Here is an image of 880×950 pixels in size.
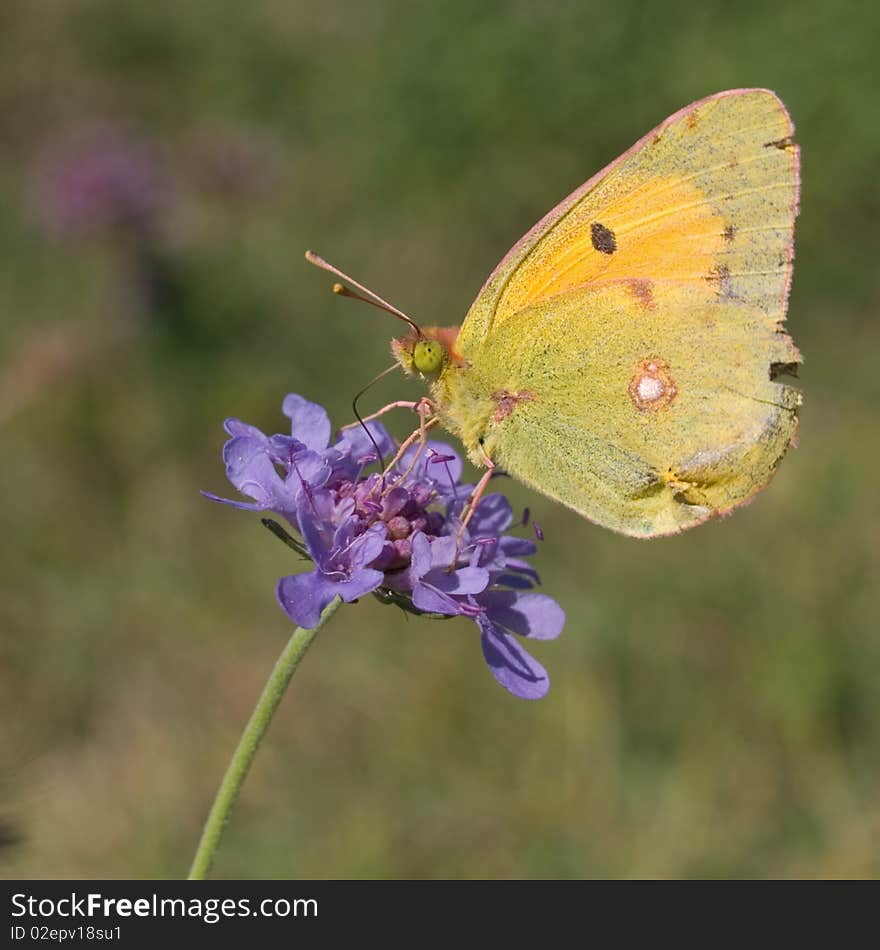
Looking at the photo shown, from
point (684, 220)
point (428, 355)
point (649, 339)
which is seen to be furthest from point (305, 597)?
point (684, 220)

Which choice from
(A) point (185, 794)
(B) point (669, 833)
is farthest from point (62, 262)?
(B) point (669, 833)

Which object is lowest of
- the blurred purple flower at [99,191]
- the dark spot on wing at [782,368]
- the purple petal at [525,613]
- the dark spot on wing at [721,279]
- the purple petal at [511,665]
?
the blurred purple flower at [99,191]

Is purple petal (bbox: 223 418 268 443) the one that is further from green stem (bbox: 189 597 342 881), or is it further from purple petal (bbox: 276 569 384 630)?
green stem (bbox: 189 597 342 881)

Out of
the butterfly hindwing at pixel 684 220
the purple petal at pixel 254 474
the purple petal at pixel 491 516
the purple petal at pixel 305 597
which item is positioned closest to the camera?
the purple petal at pixel 305 597

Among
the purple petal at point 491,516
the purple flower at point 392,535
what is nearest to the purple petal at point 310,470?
the purple flower at point 392,535

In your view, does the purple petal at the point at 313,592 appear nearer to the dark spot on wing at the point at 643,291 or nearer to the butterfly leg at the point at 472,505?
the butterfly leg at the point at 472,505

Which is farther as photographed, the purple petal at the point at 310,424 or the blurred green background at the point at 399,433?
the blurred green background at the point at 399,433

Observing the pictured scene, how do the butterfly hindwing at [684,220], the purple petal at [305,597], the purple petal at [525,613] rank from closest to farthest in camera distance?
the purple petal at [305,597], the purple petal at [525,613], the butterfly hindwing at [684,220]

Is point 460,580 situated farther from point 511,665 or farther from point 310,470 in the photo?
point 310,470
